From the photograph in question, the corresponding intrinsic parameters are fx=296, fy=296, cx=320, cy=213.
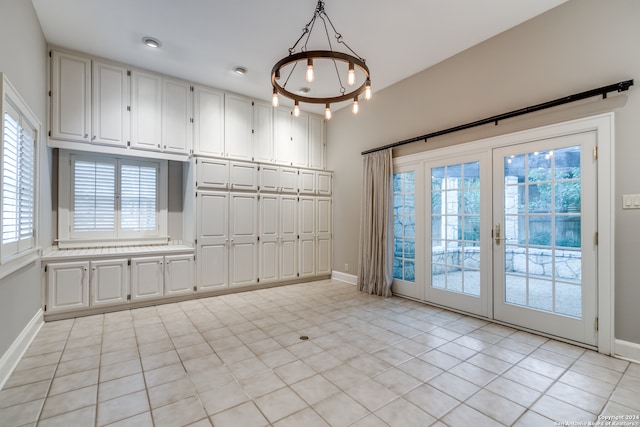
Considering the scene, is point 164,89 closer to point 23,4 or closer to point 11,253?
point 23,4

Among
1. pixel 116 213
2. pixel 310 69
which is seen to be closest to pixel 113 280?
pixel 116 213

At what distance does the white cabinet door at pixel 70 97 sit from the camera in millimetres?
3611

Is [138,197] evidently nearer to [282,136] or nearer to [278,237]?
[278,237]

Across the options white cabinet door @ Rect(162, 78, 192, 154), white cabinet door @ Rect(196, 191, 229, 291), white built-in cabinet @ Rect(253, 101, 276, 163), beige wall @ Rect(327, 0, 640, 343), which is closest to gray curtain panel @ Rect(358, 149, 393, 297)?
beige wall @ Rect(327, 0, 640, 343)

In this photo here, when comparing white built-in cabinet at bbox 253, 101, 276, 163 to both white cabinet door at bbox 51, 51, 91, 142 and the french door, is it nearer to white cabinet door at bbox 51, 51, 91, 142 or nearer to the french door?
white cabinet door at bbox 51, 51, 91, 142

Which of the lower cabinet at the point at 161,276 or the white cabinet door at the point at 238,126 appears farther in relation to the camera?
the white cabinet door at the point at 238,126

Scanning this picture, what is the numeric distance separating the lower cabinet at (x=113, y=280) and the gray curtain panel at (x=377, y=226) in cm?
272

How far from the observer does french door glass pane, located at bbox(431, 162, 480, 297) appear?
365cm

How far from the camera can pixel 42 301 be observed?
3355 mm

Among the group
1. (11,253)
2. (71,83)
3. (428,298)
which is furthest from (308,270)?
(71,83)

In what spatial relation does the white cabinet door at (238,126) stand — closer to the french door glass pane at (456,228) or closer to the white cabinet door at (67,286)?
the white cabinet door at (67,286)

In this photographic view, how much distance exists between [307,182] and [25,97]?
3.79m

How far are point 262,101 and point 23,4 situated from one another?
10.0ft

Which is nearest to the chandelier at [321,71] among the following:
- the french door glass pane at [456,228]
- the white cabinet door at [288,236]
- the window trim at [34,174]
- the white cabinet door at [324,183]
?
the white cabinet door at [324,183]
